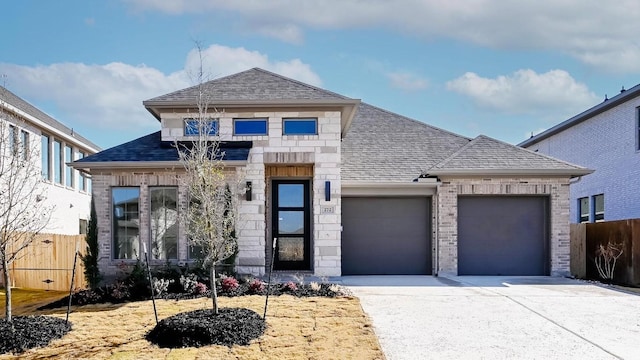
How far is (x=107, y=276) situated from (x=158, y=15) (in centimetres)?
616

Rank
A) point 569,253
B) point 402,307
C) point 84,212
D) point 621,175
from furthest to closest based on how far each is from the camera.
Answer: point 84,212 → point 621,175 → point 569,253 → point 402,307

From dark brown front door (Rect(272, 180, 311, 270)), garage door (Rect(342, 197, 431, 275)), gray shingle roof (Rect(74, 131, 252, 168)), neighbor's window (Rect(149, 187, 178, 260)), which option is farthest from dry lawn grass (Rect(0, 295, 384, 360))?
garage door (Rect(342, 197, 431, 275))

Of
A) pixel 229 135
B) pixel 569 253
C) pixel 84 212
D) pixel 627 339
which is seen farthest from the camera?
pixel 84 212

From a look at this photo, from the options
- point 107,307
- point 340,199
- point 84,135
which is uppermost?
point 84,135

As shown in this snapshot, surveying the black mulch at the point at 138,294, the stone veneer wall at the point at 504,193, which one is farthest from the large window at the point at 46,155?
the stone veneer wall at the point at 504,193

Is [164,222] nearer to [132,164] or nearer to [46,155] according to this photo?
[132,164]

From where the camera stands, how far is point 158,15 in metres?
11.2

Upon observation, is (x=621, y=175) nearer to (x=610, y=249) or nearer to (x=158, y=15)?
(x=610, y=249)

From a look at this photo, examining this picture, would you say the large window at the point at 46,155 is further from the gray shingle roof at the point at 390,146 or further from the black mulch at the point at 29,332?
the black mulch at the point at 29,332

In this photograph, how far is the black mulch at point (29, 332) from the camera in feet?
22.0

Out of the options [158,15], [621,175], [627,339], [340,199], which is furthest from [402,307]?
[621,175]

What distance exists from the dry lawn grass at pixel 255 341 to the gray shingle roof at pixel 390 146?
5348 mm

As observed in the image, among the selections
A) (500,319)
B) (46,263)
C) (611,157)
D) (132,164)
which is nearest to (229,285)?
(132,164)

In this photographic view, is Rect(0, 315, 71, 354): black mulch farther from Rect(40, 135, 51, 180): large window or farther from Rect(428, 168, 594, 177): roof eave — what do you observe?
Rect(40, 135, 51, 180): large window
